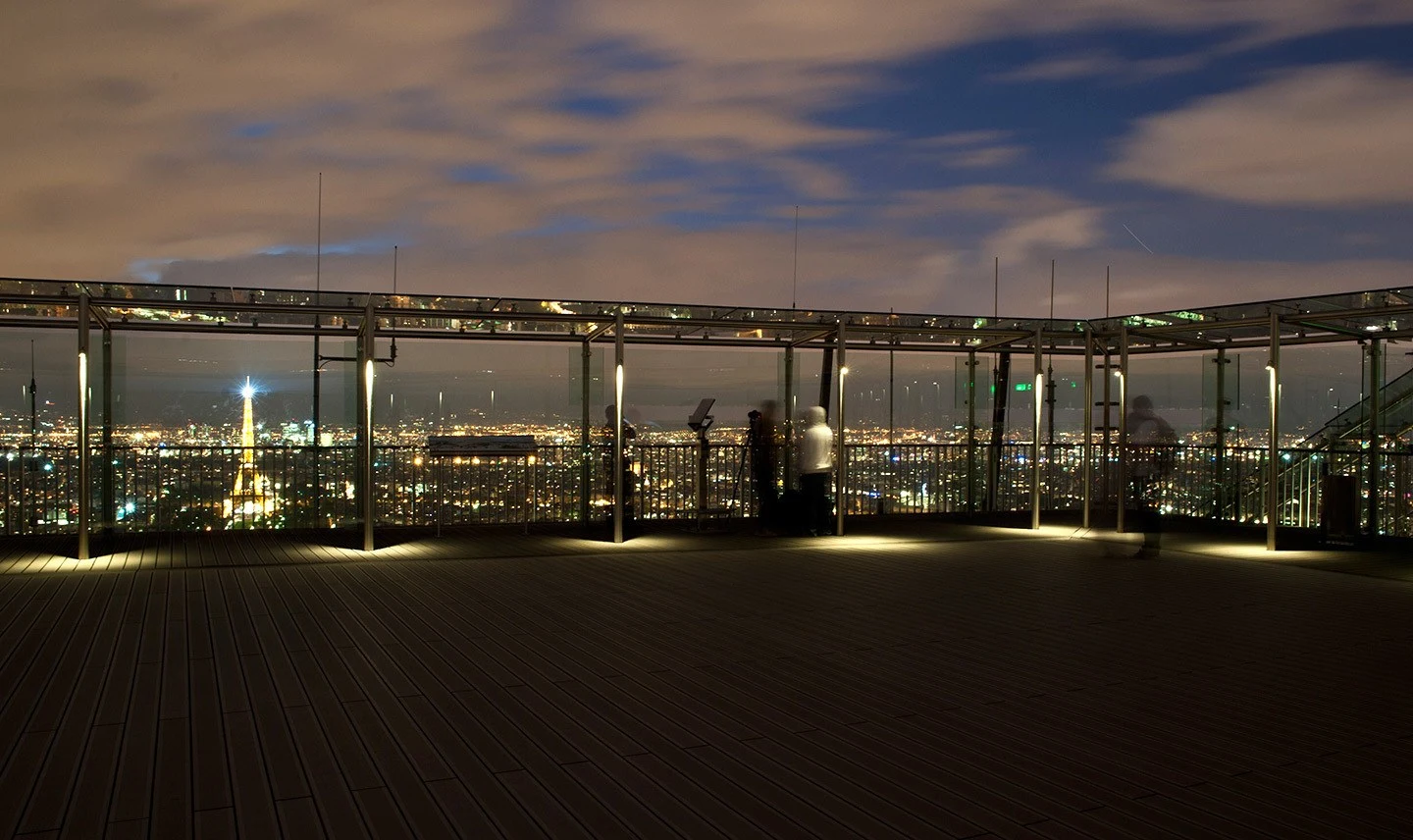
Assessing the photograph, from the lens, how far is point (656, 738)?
15.4ft

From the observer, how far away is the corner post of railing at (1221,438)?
1488 centimetres

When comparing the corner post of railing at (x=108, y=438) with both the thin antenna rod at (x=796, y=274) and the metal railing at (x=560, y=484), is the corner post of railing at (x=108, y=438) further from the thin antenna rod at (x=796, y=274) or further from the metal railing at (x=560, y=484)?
the thin antenna rod at (x=796, y=274)

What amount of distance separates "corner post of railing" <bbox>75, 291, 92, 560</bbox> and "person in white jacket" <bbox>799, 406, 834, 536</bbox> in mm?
7871

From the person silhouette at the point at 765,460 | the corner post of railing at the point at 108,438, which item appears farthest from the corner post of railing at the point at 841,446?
the corner post of railing at the point at 108,438

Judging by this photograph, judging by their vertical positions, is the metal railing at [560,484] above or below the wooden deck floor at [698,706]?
above

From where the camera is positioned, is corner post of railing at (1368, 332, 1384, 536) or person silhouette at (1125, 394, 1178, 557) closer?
person silhouette at (1125, 394, 1178, 557)

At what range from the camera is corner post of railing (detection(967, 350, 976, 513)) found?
15.5m

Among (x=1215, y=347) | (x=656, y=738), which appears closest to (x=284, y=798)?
(x=656, y=738)

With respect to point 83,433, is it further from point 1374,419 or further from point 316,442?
point 1374,419

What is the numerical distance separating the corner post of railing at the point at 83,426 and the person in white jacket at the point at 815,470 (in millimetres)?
7871

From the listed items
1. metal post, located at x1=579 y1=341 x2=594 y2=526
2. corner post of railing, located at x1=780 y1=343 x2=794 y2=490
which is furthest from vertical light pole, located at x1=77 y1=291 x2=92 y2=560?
corner post of railing, located at x1=780 y1=343 x2=794 y2=490

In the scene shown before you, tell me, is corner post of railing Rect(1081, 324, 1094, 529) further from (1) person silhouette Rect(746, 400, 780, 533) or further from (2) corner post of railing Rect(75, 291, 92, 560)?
(2) corner post of railing Rect(75, 291, 92, 560)

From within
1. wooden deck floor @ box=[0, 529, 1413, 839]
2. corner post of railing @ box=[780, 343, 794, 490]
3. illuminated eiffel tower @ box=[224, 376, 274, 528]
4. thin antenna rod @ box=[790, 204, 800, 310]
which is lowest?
wooden deck floor @ box=[0, 529, 1413, 839]

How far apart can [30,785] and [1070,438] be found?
15.0 metres
